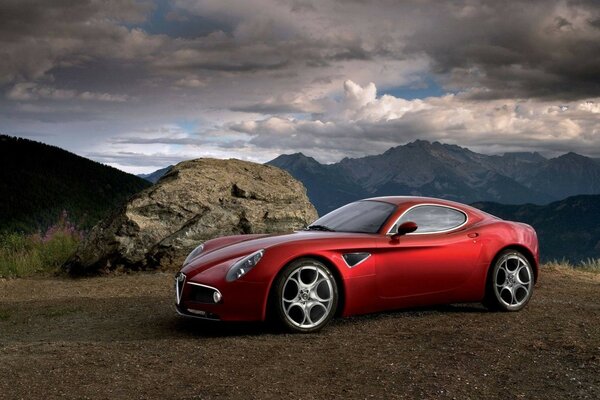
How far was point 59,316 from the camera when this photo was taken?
8.35m

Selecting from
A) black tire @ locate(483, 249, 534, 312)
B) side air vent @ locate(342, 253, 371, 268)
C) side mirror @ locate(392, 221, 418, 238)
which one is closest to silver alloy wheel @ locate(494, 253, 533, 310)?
black tire @ locate(483, 249, 534, 312)

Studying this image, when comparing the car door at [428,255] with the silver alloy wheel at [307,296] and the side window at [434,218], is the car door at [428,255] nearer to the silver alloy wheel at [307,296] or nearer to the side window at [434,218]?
the side window at [434,218]

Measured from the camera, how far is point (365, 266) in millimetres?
6719

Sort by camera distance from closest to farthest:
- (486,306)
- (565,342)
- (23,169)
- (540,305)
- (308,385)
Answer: (308,385), (565,342), (486,306), (540,305), (23,169)

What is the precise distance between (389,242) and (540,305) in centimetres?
258

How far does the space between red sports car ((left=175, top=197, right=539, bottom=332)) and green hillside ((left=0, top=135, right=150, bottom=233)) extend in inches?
1591

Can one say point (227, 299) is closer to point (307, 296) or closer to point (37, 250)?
point (307, 296)

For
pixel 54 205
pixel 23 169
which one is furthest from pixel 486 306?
pixel 23 169

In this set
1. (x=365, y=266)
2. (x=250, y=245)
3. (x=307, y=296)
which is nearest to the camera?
(x=307, y=296)

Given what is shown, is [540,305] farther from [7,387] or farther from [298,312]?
[7,387]

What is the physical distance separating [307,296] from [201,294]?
1.03 meters

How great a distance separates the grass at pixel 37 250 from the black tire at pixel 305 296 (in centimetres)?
767

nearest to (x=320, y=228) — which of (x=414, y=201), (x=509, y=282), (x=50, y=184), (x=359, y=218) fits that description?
(x=359, y=218)

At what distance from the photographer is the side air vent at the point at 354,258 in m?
6.65
